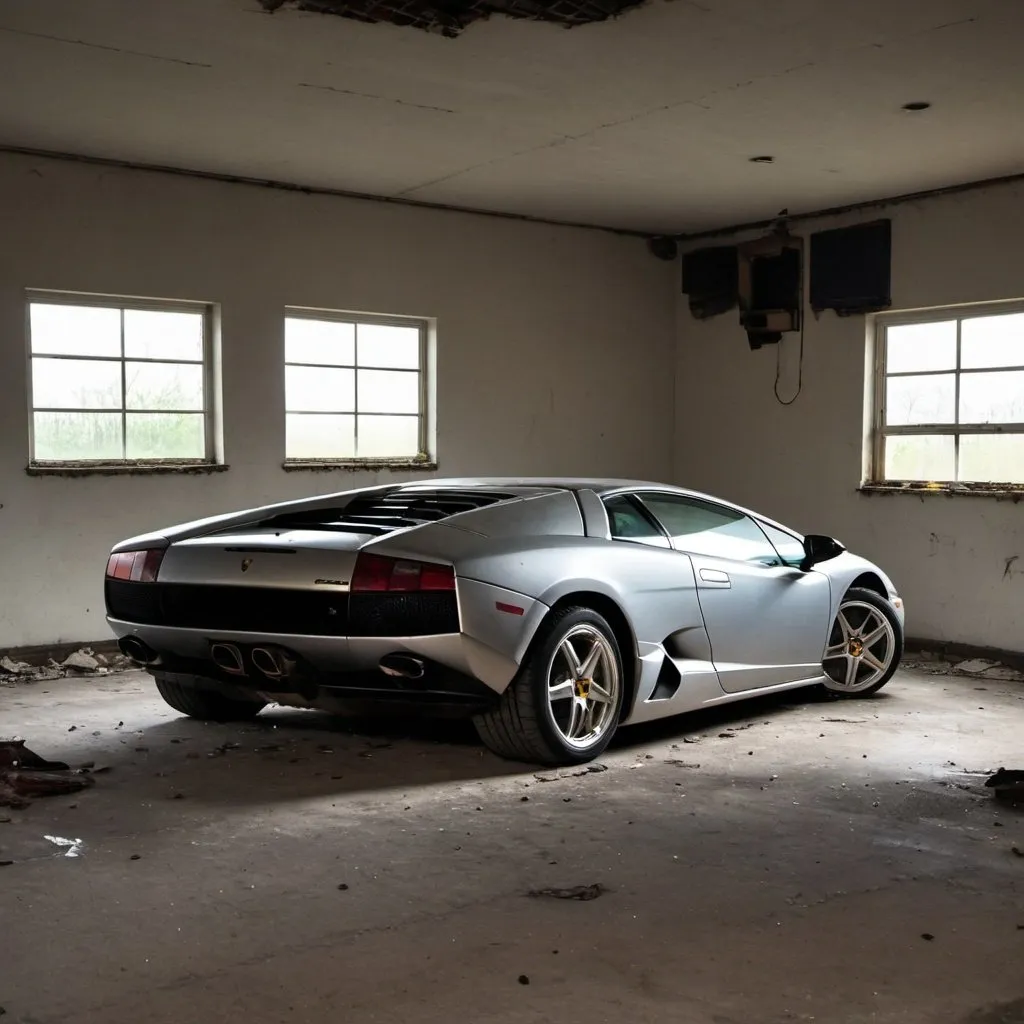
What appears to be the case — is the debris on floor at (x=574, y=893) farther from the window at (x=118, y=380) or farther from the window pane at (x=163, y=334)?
the window pane at (x=163, y=334)

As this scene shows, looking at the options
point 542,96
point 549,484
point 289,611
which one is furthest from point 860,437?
point 289,611

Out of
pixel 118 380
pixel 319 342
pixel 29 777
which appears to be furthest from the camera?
pixel 319 342

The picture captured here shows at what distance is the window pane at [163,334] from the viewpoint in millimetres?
8398

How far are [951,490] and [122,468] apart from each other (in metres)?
5.88

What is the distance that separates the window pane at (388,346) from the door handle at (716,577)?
14.2 feet

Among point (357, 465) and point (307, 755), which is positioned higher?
point (357, 465)

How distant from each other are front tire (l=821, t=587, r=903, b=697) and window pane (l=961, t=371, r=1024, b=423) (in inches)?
93.9

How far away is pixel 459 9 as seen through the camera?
5.32 metres

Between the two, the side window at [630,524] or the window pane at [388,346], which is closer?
the side window at [630,524]

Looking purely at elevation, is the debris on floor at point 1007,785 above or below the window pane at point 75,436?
below

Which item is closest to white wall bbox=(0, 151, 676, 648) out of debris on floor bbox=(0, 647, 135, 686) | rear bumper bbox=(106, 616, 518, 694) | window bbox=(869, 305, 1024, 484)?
debris on floor bbox=(0, 647, 135, 686)

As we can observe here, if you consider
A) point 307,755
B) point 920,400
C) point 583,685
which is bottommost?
point 307,755

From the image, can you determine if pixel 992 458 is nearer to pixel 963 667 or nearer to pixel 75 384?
pixel 963 667

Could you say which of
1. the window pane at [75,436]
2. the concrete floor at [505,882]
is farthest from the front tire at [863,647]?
the window pane at [75,436]
